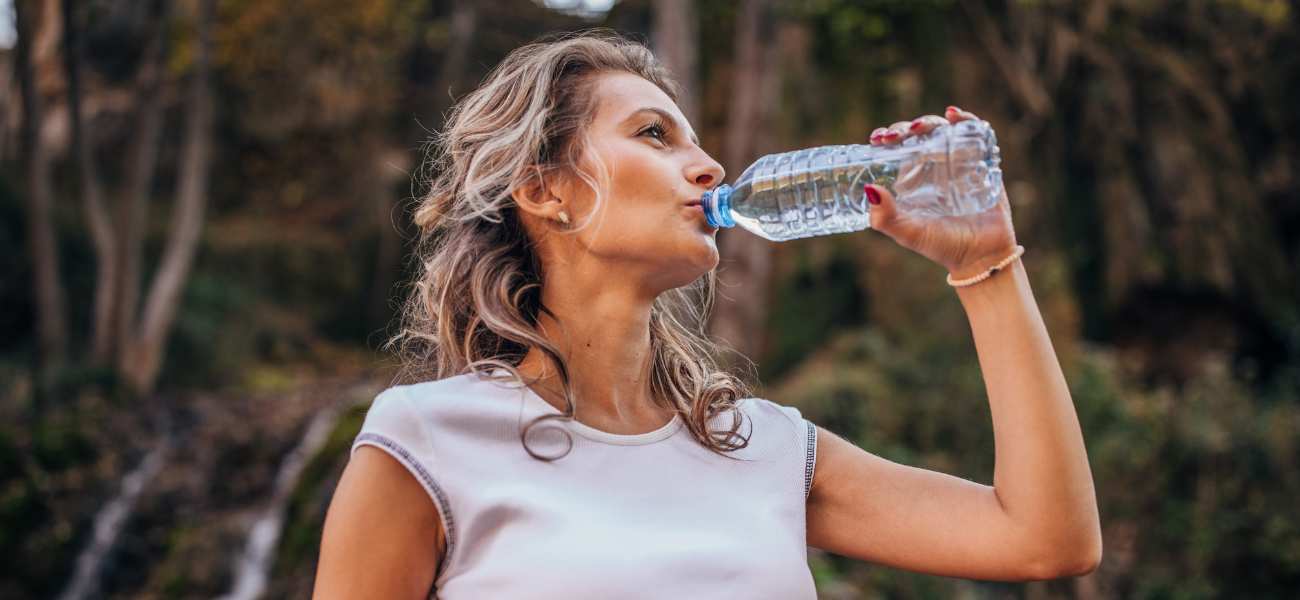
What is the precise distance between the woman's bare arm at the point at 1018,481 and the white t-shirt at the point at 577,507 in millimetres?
245

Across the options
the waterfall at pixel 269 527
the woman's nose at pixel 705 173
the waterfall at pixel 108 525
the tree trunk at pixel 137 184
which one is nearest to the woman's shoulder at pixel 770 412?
the woman's nose at pixel 705 173

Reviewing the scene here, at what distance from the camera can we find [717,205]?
194 cm

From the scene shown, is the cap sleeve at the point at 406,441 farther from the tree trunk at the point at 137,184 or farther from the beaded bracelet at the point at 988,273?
the tree trunk at the point at 137,184

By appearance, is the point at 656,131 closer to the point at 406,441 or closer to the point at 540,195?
the point at 540,195

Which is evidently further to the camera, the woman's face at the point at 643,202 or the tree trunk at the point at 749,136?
the tree trunk at the point at 749,136

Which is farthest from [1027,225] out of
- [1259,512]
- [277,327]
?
[277,327]

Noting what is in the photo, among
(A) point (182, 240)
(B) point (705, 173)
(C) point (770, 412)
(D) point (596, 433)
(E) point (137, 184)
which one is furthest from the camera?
(A) point (182, 240)

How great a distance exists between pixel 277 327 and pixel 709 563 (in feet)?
42.9

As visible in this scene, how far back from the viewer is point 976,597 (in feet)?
25.6

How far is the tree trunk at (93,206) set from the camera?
30.5 ft

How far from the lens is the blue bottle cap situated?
1943 mm

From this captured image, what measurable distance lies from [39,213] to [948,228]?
28.4 ft

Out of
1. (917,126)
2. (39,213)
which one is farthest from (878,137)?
(39,213)

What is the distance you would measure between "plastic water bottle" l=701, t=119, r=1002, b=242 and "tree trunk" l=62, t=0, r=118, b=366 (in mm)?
8330
